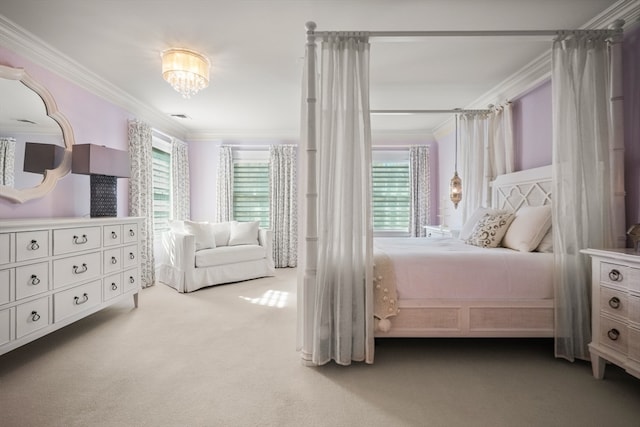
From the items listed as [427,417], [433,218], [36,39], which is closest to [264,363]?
[427,417]

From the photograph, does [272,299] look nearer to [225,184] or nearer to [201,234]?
[201,234]

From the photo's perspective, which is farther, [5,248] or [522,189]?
[522,189]

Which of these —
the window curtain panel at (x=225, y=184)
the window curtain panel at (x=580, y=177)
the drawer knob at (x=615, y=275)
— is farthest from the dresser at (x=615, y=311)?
the window curtain panel at (x=225, y=184)

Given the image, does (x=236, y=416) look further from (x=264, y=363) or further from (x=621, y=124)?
(x=621, y=124)

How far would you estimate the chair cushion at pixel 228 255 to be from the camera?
423cm

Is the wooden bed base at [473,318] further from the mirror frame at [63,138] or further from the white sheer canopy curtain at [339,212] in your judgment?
the mirror frame at [63,138]

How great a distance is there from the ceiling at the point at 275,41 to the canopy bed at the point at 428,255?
0.34 metres

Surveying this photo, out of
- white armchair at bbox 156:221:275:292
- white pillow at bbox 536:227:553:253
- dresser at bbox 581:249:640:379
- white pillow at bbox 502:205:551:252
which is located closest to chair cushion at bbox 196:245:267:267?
white armchair at bbox 156:221:275:292

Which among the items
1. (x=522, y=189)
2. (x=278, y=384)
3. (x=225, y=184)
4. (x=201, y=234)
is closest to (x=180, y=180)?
(x=225, y=184)

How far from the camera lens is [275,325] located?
2.89 m

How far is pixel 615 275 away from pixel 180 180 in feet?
19.2

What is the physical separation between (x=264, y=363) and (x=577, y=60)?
321 centimetres

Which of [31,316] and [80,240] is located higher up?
[80,240]

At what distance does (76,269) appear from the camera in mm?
2537
